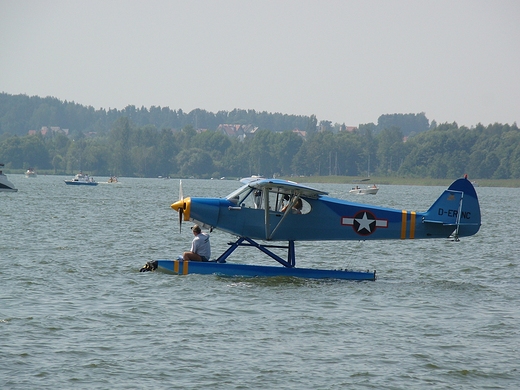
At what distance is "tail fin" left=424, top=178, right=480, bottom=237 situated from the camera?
18.5m

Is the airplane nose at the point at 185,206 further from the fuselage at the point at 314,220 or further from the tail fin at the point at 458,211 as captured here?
the tail fin at the point at 458,211

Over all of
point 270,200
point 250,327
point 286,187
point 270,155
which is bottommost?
point 250,327

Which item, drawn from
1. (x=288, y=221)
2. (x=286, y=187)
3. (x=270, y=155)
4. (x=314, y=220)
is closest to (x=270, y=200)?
(x=288, y=221)

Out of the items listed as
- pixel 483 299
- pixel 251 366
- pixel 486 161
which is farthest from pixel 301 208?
pixel 486 161

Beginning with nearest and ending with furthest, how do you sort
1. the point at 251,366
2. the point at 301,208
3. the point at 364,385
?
the point at 364,385 < the point at 251,366 < the point at 301,208

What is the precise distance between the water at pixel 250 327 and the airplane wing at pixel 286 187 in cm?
195

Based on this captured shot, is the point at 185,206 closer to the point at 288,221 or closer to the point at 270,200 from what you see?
the point at 270,200

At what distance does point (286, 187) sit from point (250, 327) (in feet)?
15.6

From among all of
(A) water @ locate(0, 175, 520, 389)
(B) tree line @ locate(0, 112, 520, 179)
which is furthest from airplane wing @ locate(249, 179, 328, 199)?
(B) tree line @ locate(0, 112, 520, 179)

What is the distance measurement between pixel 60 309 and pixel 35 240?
12956mm

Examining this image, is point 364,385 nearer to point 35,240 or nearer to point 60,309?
point 60,309

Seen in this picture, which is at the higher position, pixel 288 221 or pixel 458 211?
pixel 458 211

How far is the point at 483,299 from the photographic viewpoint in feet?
54.9

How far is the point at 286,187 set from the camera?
17.5 m
